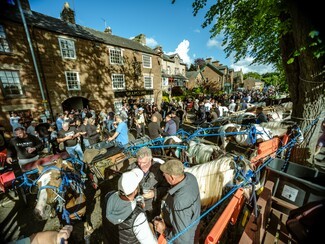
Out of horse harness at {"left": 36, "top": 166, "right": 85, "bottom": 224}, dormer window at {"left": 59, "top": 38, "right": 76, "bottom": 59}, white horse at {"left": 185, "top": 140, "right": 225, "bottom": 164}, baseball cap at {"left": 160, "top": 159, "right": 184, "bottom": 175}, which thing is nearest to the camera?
baseball cap at {"left": 160, "top": 159, "right": 184, "bottom": 175}

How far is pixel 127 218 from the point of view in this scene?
170cm

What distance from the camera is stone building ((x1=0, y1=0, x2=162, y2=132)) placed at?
1102 cm

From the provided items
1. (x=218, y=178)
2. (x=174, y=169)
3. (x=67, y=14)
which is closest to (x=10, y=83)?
(x=67, y=14)

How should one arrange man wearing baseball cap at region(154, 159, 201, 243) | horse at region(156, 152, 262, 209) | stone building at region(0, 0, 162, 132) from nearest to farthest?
man wearing baseball cap at region(154, 159, 201, 243) → horse at region(156, 152, 262, 209) → stone building at region(0, 0, 162, 132)

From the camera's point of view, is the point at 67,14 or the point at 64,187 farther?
the point at 67,14

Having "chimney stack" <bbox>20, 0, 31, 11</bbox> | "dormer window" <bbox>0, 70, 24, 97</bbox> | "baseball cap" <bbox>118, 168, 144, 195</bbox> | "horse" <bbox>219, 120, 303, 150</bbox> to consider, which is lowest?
"horse" <bbox>219, 120, 303, 150</bbox>

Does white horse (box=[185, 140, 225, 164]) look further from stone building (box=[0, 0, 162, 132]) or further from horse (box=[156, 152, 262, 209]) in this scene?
stone building (box=[0, 0, 162, 132])

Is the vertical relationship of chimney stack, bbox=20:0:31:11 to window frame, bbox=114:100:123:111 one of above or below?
above

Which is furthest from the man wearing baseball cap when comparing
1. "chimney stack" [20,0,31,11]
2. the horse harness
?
"chimney stack" [20,0,31,11]

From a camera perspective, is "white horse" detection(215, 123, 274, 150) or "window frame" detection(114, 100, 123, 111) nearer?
"white horse" detection(215, 123, 274, 150)

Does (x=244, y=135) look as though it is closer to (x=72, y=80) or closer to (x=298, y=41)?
(x=298, y=41)

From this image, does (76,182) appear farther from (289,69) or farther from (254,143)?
(289,69)

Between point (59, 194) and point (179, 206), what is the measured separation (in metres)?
2.47

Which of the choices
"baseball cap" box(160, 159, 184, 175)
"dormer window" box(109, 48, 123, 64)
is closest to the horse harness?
"baseball cap" box(160, 159, 184, 175)
